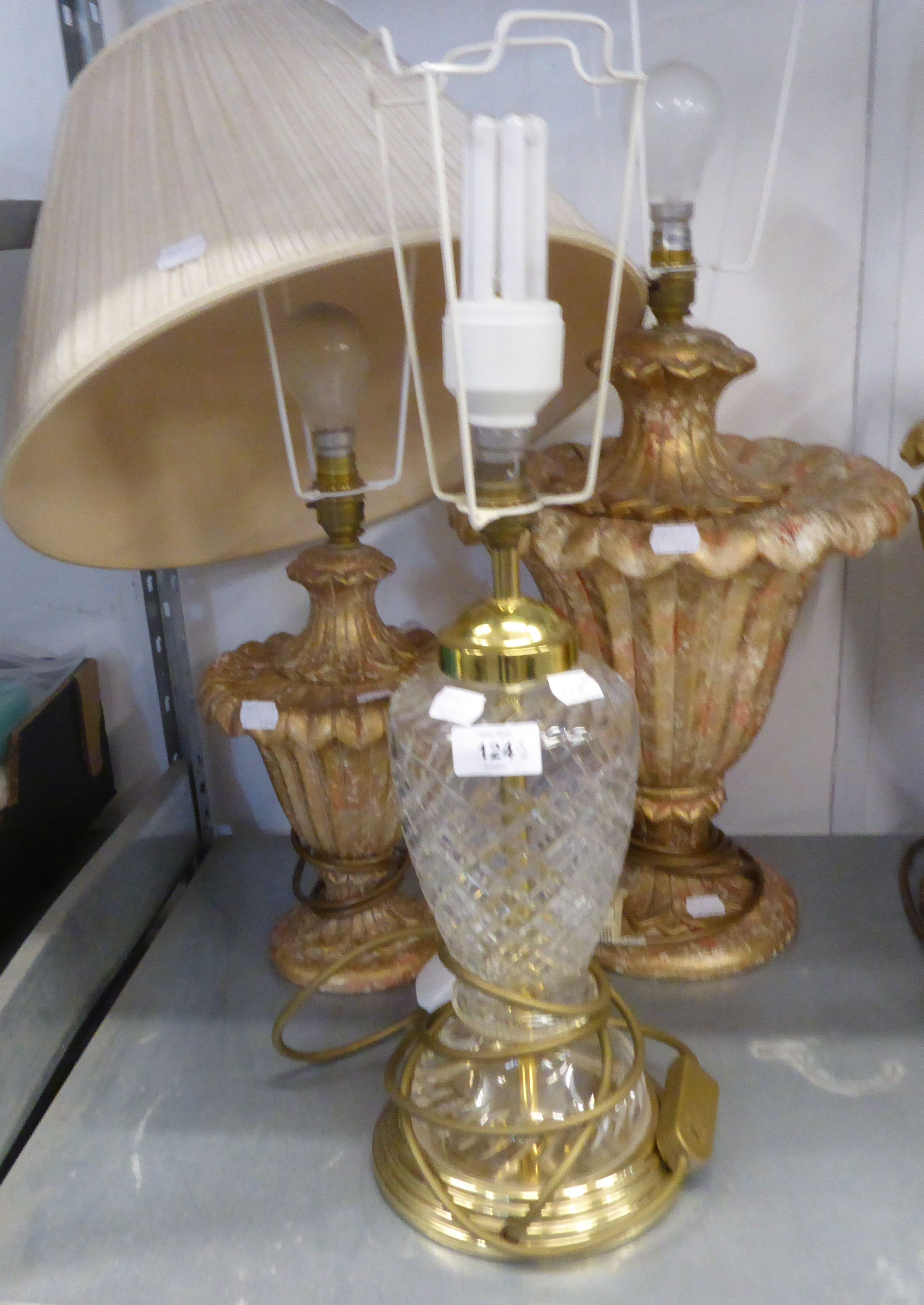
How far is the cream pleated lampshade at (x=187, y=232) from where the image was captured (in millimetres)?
461

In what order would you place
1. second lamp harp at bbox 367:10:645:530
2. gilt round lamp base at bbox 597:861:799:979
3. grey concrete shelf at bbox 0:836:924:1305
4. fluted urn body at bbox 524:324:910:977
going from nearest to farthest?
1. second lamp harp at bbox 367:10:645:530
2. grey concrete shelf at bbox 0:836:924:1305
3. fluted urn body at bbox 524:324:910:977
4. gilt round lamp base at bbox 597:861:799:979

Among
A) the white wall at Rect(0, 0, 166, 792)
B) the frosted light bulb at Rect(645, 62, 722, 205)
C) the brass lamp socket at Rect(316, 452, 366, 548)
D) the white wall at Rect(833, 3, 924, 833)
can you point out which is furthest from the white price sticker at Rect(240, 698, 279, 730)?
the white wall at Rect(833, 3, 924, 833)

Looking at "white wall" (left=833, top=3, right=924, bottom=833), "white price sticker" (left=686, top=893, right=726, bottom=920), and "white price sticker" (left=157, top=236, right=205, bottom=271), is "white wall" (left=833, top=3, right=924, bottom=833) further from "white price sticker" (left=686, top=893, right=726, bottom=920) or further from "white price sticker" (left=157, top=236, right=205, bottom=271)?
"white price sticker" (left=157, top=236, right=205, bottom=271)

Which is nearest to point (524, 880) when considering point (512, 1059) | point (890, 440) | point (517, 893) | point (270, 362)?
point (517, 893)

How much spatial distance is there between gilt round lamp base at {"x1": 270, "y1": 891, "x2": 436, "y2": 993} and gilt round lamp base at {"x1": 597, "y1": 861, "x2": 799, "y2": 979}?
14 cm

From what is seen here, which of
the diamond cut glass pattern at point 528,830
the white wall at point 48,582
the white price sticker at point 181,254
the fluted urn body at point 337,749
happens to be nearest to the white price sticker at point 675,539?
the diamond cut glass pattern at point 528,830

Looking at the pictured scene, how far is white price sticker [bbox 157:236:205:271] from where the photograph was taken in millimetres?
457

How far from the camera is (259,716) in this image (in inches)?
27.6

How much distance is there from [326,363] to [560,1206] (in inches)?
20.7

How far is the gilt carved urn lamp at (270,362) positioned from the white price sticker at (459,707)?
0.58ft

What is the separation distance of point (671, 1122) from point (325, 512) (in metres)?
0.45

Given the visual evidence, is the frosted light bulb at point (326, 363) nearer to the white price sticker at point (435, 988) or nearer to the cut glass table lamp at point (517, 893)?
the cut glass table lamp at point (517, 893)

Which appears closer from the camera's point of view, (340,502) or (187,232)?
(187,232)

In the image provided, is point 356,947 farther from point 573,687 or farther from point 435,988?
point 573,687
